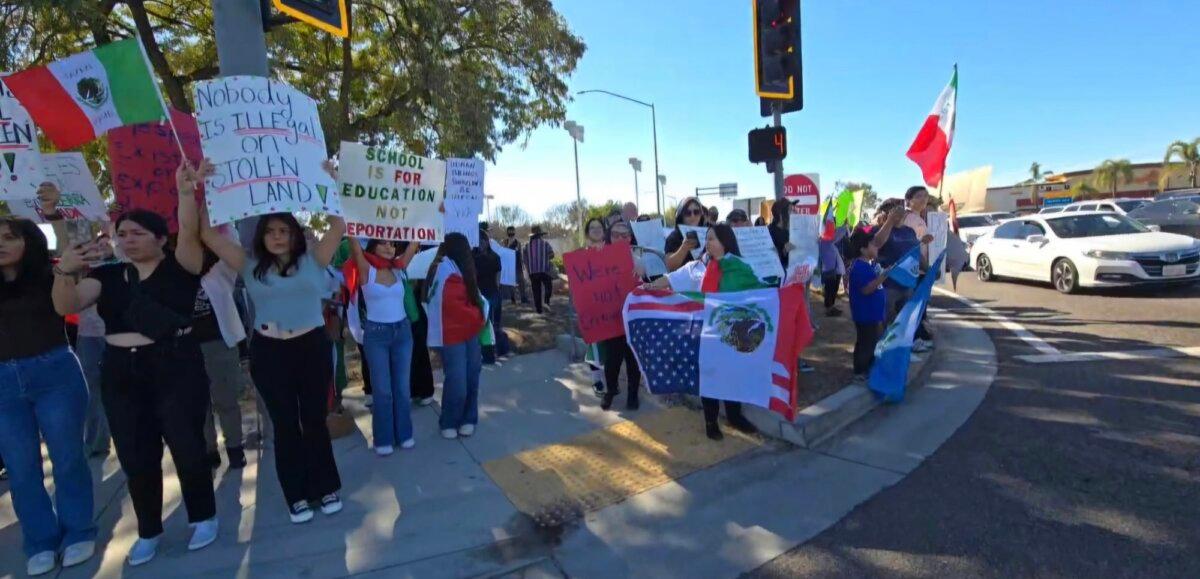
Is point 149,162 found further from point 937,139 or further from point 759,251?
point 937,139

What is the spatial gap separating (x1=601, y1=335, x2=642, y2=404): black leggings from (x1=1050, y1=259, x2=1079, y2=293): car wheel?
9.40 meters

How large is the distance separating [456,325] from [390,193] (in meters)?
1.09

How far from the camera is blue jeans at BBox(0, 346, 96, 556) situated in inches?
123

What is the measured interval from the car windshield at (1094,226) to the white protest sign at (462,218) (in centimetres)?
1122

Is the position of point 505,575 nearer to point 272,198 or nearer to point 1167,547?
point 272,198

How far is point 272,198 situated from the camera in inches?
127

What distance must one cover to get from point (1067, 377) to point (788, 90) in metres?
3.79

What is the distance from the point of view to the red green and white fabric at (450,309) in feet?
15.3

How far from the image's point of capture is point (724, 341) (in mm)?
4504

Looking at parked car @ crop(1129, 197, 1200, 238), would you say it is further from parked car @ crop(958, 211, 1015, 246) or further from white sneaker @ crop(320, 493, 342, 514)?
white sneaker @ crop(320, 493, 342, 514)

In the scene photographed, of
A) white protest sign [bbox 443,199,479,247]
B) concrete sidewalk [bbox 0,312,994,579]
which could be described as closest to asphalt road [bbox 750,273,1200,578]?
concrete sidewalk [bbox 0,312,994,579]

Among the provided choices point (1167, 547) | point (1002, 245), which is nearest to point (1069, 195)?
point (1002, 245)

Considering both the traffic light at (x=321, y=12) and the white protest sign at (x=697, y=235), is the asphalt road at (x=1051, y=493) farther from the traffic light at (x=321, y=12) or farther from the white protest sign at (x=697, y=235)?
the traffic light at (x=321, y=12)

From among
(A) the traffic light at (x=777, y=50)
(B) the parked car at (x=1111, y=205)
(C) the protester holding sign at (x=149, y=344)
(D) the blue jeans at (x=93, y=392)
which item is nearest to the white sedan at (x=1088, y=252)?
(A) the traffic light at (x=777, y=50)
